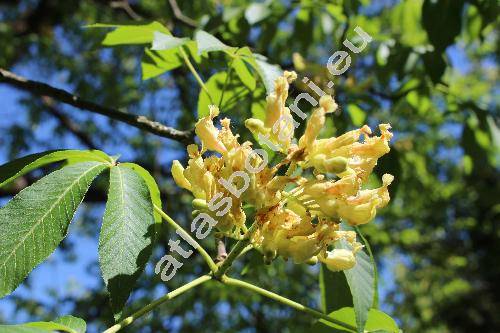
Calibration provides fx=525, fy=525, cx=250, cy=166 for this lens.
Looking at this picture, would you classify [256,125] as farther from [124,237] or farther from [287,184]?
[124,237]

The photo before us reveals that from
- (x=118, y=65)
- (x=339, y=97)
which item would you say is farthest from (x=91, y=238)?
(x=339, y=97)

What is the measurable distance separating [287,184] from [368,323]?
24.9 inches

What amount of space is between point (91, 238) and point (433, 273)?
702cm

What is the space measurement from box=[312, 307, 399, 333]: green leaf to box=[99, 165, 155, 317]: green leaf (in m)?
0.68

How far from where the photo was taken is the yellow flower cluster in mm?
1375

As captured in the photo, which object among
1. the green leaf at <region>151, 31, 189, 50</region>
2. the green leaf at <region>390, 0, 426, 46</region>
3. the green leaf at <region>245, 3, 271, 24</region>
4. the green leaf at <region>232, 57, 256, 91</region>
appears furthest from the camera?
the green leaf at <region>390, 0, 426, 46</region>

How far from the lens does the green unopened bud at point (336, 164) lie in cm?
133

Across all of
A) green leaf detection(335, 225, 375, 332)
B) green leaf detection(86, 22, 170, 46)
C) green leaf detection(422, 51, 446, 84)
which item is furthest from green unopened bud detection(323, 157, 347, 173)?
green leaf detection(422, 51, 446, 84)

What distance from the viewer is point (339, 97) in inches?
131

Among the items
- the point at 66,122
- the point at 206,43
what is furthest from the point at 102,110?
the point at 66,122

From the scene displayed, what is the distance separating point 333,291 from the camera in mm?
1944

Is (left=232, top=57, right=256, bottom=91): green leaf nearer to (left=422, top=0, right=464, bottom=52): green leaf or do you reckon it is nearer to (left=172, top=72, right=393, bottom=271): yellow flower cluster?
(left=172, top=72, right=393, bottom=271): yellow flower cluster

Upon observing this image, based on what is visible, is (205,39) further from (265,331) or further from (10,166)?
(265,331)

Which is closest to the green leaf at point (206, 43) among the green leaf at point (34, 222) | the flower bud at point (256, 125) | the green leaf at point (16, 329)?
the flower bud at point (256, 125)
